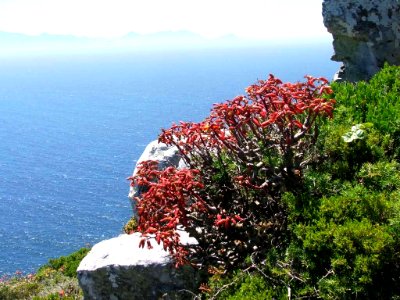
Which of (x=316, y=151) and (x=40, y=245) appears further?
(x=40, y=245)

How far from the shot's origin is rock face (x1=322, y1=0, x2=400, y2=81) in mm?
13398

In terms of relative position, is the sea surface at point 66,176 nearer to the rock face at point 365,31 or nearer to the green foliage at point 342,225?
the rock face at point 365,31

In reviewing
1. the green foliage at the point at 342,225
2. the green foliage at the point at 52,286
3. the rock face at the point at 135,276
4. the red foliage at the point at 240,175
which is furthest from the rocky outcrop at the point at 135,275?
the green foliage at the point at 52,286

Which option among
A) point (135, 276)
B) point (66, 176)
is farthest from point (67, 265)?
point (66, 176)

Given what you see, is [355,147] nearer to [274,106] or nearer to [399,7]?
[274,106]

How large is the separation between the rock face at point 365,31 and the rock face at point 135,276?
9010 millimetres

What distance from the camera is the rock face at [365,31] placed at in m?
13.4

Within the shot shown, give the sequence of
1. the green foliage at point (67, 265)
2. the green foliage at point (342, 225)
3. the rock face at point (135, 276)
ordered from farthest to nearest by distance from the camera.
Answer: the green foliage at point (67, 265) → the rock face at point (135, 276) → the green foliage at point (342, 225)

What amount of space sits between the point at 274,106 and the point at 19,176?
10401 cm

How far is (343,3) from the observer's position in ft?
45.0

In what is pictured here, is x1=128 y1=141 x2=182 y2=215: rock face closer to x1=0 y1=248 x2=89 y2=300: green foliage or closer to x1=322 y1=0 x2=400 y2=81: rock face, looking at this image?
x1=0 y1=248 x2=89 y2=300: green foliage

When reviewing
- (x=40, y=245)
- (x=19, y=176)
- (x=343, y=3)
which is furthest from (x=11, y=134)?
(x=343, y=3)

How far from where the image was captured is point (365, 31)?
13625 mm

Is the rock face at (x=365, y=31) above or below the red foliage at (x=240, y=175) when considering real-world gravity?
above
